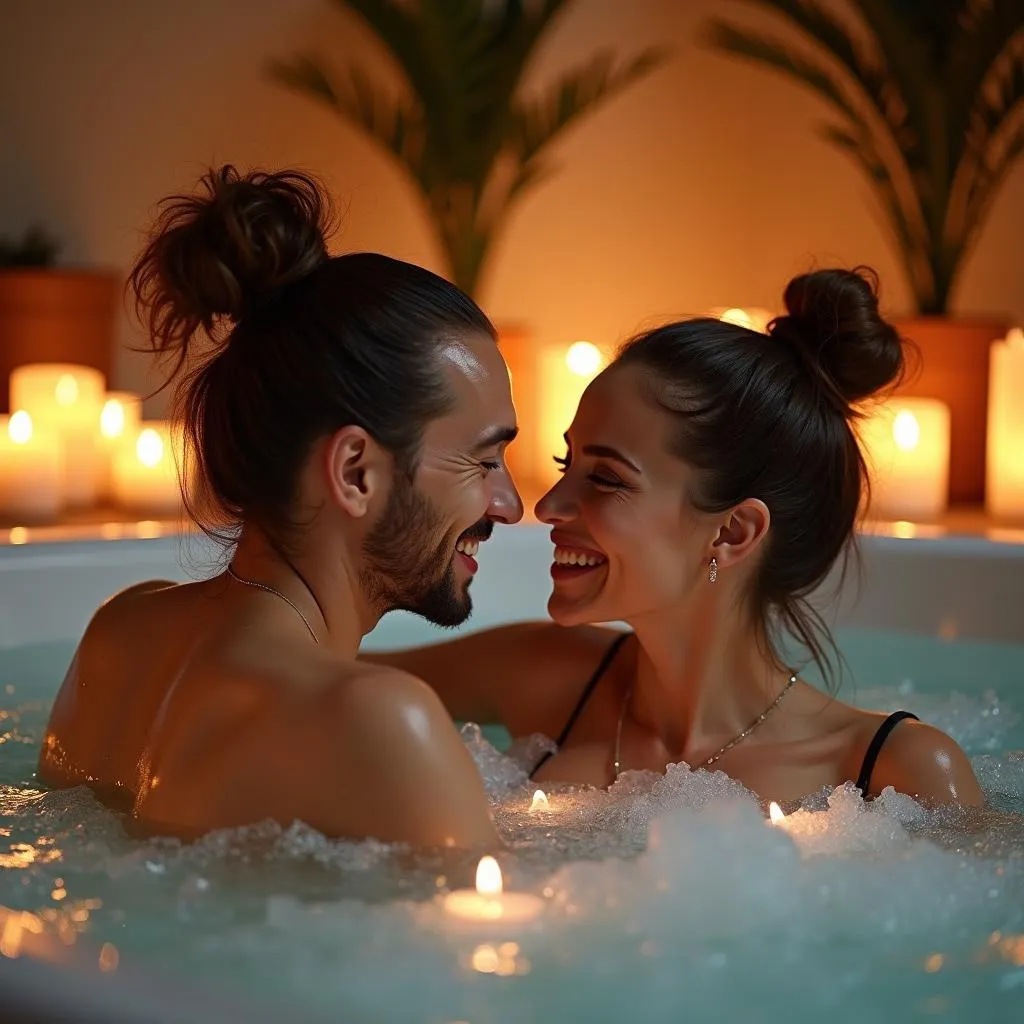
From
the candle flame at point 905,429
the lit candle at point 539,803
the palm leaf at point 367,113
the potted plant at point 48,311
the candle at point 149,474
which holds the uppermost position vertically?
the palm leaf at point 367,113

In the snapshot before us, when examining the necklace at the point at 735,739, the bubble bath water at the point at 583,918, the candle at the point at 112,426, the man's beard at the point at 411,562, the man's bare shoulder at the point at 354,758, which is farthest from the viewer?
the candle at the point at 112,426

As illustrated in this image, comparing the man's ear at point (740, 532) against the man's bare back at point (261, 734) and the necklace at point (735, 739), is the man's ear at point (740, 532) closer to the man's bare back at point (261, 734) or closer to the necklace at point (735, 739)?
the necklace at point (735, 739)

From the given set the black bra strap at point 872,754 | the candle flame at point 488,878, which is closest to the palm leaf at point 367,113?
the black bra strap at point 872,754

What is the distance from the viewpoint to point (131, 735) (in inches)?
69.4

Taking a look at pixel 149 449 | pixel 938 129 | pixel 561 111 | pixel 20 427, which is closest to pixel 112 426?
pixel 149 449

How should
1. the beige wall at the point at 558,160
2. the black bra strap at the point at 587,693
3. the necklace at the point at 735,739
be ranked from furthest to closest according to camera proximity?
1. the beige wall at the point at 558,160
2. the black bra strap at the point at 587,693
3. the necklace at the point at 735,739

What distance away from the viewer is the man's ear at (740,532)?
1.98m

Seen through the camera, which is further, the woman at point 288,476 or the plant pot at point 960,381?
the plant pot at point 960,381

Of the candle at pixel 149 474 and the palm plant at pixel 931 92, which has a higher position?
the palm plant at pixel 931 92

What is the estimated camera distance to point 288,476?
1667mm

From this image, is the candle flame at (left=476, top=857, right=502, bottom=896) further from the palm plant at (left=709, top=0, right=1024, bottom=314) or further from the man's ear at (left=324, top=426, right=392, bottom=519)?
the palm plant at (left=709, top=0, right=1024, bottom=314)

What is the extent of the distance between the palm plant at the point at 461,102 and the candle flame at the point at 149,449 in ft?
3.09

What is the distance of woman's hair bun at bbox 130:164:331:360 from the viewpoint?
5.48 ft

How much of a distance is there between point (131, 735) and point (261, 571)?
0.23 m
